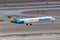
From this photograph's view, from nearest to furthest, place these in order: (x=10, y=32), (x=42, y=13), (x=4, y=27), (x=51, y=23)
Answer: (x=10, y=32) → (x=4, y=27) → (x=51, y=23) → (x=42, y=13)

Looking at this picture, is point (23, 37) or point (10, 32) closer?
point (23, 37)

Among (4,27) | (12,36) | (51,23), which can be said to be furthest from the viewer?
(51,23)

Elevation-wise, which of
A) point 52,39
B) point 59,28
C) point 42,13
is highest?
point 42,13

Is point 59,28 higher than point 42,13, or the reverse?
point 42,13

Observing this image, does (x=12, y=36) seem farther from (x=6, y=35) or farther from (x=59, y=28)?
(x=59, y=28)

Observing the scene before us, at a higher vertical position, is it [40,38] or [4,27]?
[4,27]

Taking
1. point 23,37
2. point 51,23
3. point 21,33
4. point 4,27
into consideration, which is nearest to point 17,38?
point 23,37

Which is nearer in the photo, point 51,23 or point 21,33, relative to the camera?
point 21,33

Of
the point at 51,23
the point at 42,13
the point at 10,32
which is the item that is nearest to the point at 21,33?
the point at 10,32

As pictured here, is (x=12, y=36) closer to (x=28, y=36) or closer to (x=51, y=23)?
(x=28, y=36)
